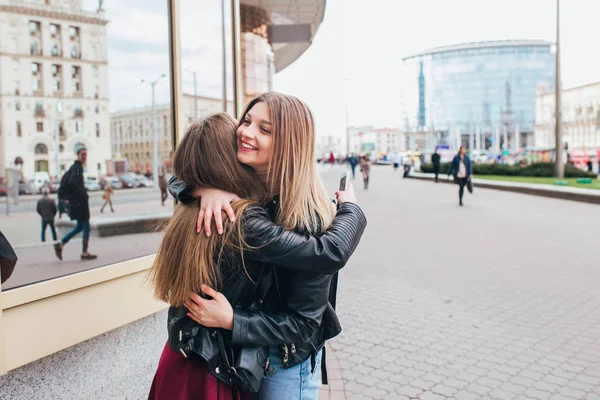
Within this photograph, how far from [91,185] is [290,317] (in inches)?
190

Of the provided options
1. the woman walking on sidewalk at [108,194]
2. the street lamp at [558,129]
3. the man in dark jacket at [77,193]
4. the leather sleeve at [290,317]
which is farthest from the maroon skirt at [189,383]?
the street lamp at [558,129]

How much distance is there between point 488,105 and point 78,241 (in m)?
146

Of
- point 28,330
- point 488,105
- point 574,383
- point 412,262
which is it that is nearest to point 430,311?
point 574,383

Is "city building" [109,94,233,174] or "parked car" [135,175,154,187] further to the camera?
"parked car" [135,175,154,187]

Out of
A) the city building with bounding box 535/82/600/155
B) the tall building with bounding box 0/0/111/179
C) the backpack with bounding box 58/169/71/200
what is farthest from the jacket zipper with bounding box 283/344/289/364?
the city building with bounding box 535/82/600/155

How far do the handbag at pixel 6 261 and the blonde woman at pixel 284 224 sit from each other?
1.40 meters

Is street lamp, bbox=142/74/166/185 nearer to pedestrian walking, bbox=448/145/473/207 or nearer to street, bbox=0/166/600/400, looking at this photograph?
street, bbox=0/166/600/400

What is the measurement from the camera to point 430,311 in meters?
5.91

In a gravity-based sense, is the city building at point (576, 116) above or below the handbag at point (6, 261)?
above

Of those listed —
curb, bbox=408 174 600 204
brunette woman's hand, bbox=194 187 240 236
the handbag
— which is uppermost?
brunette woman's hand, bbox=194 187 240 236

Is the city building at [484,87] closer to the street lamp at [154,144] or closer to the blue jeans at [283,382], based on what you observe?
the street lamp at [154,144]

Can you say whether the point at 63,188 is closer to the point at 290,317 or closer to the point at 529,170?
the point at 290,317

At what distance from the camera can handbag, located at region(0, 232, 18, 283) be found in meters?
2.72

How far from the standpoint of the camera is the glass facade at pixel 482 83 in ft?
447
